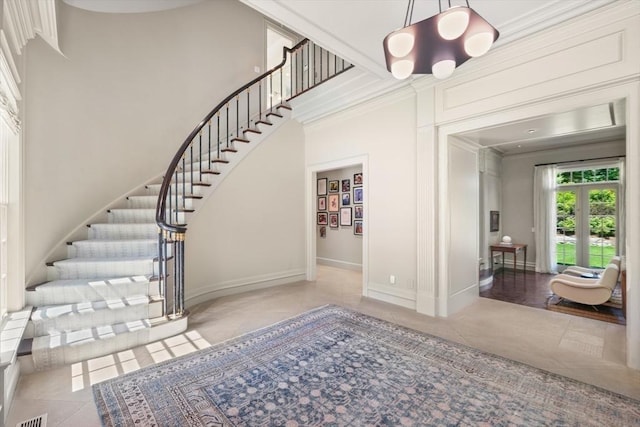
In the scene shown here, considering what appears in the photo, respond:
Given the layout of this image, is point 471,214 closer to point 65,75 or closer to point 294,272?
point 294,272

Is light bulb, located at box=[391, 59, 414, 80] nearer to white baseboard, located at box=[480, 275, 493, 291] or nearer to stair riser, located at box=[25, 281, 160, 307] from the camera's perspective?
stair riser, located at box=[25, 281, 160, 307]

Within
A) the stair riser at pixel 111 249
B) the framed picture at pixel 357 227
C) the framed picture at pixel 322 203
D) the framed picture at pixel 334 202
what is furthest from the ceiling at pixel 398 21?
the framed picture at pixel 322 203

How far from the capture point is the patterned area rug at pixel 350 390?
1918 millimetres

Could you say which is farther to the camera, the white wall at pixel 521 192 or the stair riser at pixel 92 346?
the white wall at pixel 521 192

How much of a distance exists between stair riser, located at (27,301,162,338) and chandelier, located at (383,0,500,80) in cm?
343

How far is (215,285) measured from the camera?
464 centimetres

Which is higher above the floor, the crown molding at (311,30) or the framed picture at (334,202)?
the crown molding at (311,30)

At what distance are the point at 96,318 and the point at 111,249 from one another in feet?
3.65

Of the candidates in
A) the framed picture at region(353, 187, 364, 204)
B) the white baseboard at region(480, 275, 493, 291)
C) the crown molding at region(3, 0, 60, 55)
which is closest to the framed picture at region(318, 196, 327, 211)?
the framed picture at region(353, 187, 364, 204)

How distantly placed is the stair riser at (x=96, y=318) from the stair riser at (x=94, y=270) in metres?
0.44

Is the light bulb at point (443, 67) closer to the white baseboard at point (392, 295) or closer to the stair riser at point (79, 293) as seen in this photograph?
the white baseboard at point (392, 295)

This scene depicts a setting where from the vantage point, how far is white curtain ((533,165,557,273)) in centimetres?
676

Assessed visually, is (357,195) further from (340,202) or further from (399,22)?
(399,22)

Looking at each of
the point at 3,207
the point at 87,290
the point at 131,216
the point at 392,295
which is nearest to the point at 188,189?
the point at 131,216
